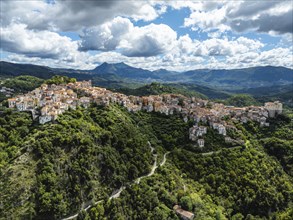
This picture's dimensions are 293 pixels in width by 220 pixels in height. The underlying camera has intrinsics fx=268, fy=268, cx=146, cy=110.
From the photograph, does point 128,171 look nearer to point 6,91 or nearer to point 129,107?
point 129,107

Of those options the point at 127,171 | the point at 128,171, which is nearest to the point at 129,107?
the point at 128,171

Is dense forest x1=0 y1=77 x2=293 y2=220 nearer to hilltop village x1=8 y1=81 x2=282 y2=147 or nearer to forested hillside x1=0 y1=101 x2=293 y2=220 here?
forested hillside x1=0 y1=101 x2=293 y2=220

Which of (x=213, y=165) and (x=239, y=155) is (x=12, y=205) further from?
(x=239, y=155)

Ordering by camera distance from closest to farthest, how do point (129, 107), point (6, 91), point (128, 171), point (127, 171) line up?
1. point (127, 171)
2. point (128, 171)
3. point (129, 107)
4. point (6, 91)

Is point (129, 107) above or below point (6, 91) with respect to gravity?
above

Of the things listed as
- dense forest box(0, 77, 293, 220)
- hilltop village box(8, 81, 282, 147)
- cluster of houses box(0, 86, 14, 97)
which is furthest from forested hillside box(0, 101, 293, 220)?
cluster of houses box(0, 86, 14, 97)

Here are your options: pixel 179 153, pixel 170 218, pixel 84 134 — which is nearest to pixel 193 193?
pixel 170 218
